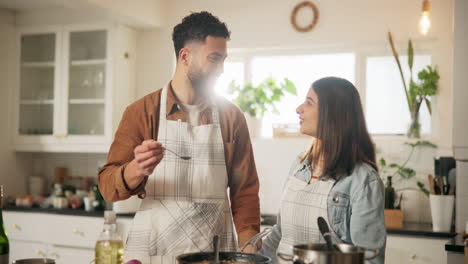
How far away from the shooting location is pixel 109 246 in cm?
153

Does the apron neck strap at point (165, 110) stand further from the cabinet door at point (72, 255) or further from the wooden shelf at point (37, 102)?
the wooden shelf at point (37, 102)

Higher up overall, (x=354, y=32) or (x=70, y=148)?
(x=354, y=32)

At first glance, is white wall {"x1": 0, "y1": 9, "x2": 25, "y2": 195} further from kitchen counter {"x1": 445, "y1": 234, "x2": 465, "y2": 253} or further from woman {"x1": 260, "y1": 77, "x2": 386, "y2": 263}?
kitchen counter {"x1": 445, "y1": 234, "x2": 465, "y2": 253}

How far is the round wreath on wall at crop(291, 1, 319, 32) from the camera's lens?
4.16m

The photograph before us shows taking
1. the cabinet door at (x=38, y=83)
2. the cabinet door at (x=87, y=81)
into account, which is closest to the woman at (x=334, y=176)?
the cabinet door at (x=87, y=81)

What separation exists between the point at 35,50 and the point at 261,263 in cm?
393

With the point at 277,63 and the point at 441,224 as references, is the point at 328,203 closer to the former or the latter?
the point at 441,224

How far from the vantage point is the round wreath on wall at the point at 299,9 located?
4156mm

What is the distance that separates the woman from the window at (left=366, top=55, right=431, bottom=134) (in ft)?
6.94

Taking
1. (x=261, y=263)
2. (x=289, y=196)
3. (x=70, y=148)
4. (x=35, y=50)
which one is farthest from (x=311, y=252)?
(x=35, y=50)

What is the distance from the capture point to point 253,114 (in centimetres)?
430

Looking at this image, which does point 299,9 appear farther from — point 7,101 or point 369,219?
point 369,219

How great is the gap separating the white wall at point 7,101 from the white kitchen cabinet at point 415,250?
3.14m

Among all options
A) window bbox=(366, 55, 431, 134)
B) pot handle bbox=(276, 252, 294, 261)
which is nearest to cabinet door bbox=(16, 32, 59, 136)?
window bbox=(366, 55, 431, 134)
